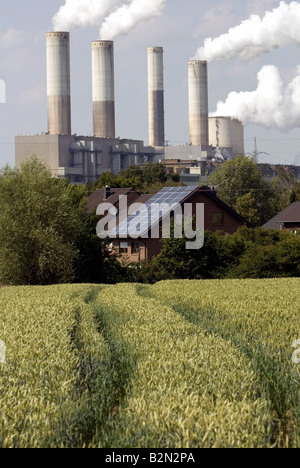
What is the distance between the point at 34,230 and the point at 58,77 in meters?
129

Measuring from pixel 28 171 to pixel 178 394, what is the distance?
44840 mm

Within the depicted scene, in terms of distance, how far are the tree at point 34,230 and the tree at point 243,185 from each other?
58.4 meters

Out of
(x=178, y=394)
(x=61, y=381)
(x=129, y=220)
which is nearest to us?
(x=178, y=394)

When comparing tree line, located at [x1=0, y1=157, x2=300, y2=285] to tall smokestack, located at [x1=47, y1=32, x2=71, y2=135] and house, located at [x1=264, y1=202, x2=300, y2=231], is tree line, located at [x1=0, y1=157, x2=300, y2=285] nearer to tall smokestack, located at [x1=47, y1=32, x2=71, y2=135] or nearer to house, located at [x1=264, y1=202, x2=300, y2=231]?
house, located at [x1=264, y1=202, x2=300, y2=231]

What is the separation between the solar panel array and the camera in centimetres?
6775

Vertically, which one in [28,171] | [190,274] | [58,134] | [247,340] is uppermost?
[58,134]

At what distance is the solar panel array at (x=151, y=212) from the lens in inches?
2667

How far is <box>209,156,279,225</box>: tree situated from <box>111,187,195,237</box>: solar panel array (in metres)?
35.7

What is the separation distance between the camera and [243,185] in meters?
112

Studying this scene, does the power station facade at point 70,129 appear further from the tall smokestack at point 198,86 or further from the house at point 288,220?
the house at point 288,220

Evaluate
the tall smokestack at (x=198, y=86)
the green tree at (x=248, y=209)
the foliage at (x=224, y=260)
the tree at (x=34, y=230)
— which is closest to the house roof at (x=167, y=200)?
the foliage at (x=224, y=260)

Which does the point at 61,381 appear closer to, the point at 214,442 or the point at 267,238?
the point at 214,442
